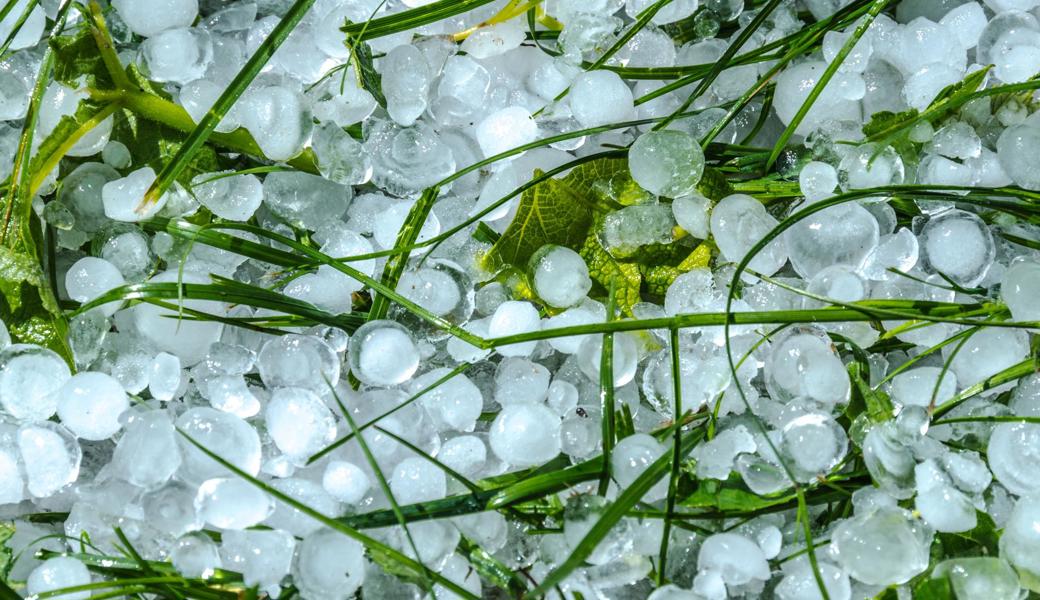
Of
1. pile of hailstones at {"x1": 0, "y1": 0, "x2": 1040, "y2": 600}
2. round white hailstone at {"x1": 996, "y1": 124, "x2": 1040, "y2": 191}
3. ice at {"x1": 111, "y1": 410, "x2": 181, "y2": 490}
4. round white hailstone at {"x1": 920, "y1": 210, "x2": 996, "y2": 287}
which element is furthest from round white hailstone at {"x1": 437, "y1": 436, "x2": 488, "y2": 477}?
round white hailstone at {"x1": 996, "y1": 124, "x2": 1040, "y2": 191}

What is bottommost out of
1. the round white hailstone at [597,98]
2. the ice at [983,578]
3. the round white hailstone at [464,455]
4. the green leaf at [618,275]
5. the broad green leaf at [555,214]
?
the ice at [983,578]

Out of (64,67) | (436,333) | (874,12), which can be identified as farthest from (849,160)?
(64,67)

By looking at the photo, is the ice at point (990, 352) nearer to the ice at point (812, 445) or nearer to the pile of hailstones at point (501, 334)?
the pile of hailstones at point (501, 334)

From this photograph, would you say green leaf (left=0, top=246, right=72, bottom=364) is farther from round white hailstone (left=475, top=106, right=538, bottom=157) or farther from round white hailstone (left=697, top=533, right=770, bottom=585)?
round white hailstone (left=697, top=533, right=770, bottom=585)

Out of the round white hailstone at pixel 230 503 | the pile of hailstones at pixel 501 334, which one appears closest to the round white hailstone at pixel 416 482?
the pile of hailstones at pixel 501 334

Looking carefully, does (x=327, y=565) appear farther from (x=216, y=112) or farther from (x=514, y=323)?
(x=216, y=112)

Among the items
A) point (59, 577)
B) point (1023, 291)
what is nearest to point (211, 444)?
point (59, 577)
